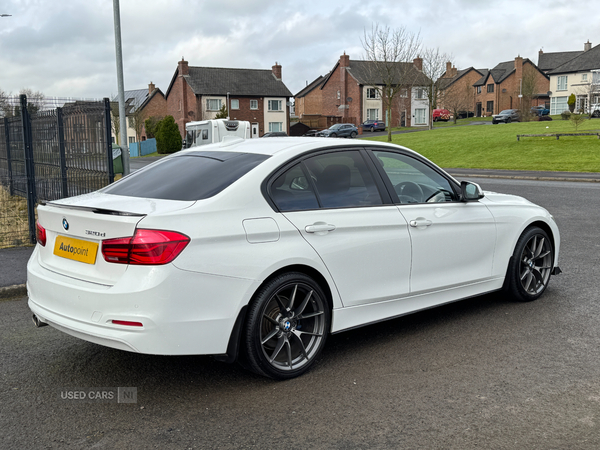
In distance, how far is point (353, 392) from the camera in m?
3.96

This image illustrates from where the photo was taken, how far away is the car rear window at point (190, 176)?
4152mm

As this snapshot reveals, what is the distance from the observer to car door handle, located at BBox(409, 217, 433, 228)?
4.84 metres

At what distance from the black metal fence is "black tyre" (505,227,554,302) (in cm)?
619

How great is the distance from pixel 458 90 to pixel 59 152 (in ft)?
256

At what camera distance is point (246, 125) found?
25766 millimetres

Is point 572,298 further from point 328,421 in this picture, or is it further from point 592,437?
point 328,421

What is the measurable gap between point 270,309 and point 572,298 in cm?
355

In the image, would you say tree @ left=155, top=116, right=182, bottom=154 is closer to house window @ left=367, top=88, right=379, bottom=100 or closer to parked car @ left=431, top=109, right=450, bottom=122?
house window @ left=367, top=88, right=379, bottom=100

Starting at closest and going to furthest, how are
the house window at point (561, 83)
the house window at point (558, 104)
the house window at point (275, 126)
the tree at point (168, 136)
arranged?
the tree at point (168, 136) → the house window at point (275, 126) → the house window at point (561, 83) → the house window at point (558, 104)

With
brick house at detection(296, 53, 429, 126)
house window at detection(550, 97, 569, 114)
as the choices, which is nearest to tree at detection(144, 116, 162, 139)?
brick house at detection(296, 53, 429, 126)

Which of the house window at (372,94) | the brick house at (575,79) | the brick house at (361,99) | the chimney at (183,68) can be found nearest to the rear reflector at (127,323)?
the chimney at (183,68)

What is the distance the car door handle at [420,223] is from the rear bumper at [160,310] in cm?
160

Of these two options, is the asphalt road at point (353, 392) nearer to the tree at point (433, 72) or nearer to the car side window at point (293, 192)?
the car side window at point (293, 192)

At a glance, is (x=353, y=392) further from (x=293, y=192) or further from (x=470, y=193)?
(x=470, y=193)
